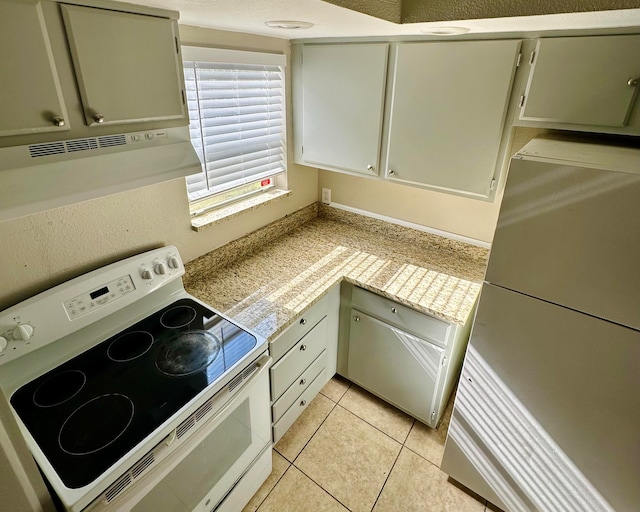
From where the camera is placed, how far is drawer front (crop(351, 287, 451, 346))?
1692 millimetres

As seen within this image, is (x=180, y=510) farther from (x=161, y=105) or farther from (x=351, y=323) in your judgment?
(x=161, y=105)

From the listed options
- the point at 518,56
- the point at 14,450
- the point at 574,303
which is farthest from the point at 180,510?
the point at 518,56

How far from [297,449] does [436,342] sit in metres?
0.94

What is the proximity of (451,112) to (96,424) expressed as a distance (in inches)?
66.9

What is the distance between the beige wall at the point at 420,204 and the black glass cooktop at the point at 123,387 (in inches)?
48.8

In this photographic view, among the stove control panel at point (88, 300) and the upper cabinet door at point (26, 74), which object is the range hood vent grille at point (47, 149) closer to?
the upper cabinet door at point (26, 74)

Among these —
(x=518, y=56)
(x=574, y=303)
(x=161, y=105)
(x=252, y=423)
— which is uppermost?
(x=518, y=56)

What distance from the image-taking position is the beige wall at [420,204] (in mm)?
1919

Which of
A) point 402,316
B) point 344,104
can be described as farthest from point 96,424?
point 344,104

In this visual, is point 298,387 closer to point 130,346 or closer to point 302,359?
point 302,359

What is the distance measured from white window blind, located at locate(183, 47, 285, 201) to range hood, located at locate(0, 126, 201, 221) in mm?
545

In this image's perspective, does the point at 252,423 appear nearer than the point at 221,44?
Yes

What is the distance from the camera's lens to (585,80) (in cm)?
122

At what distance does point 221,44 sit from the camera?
157 centimetres
